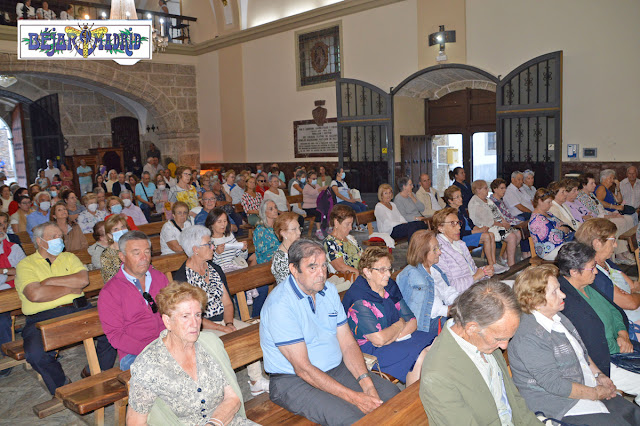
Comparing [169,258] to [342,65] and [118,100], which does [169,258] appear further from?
[118,100]

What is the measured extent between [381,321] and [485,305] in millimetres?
1150

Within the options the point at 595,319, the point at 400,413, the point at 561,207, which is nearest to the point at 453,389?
the point at 400,413

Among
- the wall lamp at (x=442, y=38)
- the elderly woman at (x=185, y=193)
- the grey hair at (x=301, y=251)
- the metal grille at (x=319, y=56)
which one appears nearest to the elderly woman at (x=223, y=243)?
the grey hair at (x=301, y=251)

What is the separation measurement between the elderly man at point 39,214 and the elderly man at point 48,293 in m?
3.14

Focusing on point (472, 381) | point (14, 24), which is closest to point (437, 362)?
point (472, 381)

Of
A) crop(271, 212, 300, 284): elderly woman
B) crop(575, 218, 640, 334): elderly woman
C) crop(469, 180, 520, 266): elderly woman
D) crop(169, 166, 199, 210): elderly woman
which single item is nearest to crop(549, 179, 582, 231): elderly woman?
crop(469, 180, 520, 266): elderly woman

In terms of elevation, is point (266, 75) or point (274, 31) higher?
point (274, 31)

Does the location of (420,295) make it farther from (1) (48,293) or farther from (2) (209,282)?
(1) (48,293)

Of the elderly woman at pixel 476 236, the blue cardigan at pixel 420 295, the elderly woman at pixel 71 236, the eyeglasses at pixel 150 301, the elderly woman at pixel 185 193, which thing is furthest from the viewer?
the elderly woman at pixel 185 193

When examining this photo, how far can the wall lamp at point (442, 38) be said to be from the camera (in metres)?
11.5

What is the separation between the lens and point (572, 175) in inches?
387

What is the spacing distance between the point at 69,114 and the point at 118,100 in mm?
1669

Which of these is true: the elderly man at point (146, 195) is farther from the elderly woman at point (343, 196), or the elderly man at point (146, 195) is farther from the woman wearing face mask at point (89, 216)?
the elderly woman at point (343, 196)

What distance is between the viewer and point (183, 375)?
8.23 feet
